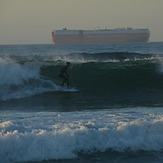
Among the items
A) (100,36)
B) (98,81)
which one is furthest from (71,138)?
(100,36)

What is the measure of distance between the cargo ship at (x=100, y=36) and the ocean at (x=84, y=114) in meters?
83.3

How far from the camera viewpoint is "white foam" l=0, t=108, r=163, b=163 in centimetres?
719

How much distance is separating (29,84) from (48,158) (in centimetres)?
1035

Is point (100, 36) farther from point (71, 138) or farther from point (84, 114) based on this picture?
point (71, 138)

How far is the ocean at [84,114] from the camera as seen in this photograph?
7.29m

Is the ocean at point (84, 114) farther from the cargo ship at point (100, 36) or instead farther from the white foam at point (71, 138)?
the cargo ship at point (100, 36)

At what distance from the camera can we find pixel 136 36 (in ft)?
361

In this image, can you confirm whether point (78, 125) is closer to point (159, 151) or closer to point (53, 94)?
point (159, 151)

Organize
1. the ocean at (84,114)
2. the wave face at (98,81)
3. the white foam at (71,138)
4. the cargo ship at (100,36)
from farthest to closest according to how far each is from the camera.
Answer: the cargo ship at (100,36) < the wave face at (98,81) < the ocean at (84,114) < the white foam at (71,138)

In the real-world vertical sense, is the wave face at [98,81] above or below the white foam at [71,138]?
above

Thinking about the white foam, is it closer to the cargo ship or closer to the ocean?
the ocean

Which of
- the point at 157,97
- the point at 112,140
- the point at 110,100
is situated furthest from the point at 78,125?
the point at 157,97

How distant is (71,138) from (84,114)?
3094 mm

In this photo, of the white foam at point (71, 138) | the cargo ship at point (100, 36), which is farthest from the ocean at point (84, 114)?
the cargo ship at point (100, 36)
